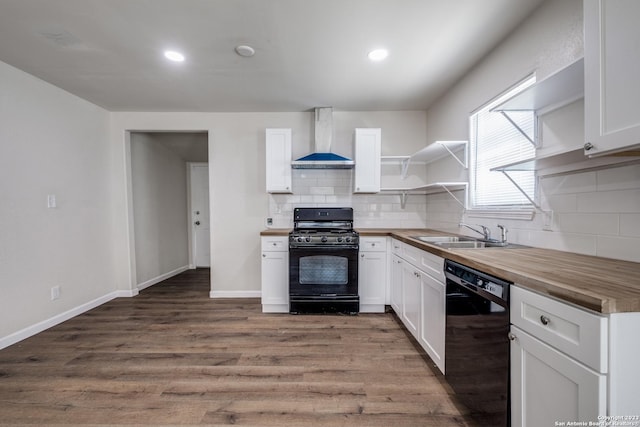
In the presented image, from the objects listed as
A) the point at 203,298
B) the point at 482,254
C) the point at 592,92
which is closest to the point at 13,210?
the point at 203,298

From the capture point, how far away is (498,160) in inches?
80.0

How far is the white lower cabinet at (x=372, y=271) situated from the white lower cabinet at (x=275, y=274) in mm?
860

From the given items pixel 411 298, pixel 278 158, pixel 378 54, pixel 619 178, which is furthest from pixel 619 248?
pixel 278 158

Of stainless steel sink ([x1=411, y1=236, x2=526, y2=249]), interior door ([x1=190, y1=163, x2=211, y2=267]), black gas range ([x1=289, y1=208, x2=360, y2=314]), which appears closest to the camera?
stainless steel sink ([x1=411, y1=236, x2=526, y2=249])

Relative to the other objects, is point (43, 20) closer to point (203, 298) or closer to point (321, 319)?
point (203, 298)

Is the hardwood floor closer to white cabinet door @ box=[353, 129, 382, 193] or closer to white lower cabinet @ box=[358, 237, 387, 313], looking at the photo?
white lower cabinet @ box=[358, 237, 387, 313]

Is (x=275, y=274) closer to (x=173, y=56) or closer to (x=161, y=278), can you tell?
(x=173, y=56)

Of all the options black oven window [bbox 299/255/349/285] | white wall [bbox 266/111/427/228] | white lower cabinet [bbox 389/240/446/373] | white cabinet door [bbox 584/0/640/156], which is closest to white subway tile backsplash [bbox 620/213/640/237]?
white cabinet door [bbox 584/0/640/156]

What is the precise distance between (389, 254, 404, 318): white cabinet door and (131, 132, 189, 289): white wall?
11.7ft

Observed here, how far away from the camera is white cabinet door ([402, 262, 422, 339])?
2008mm

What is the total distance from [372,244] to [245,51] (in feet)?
7.28

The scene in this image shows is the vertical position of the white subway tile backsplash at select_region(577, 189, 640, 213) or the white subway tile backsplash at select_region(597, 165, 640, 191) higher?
the white subway tile backsplash at select_region(597, 165, 640, 191)

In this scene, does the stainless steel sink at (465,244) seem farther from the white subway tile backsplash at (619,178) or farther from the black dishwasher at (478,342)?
the white subway tile backsplash at (619,178)

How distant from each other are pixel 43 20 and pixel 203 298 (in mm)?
2971
